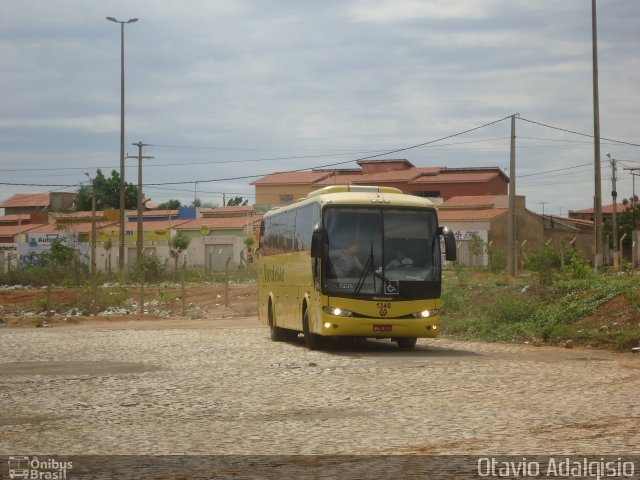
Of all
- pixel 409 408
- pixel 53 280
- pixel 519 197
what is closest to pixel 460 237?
pixel 519 197

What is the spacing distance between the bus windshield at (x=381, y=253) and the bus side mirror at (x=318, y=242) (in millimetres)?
126

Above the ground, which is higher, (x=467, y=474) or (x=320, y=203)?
(x=320, y=203)

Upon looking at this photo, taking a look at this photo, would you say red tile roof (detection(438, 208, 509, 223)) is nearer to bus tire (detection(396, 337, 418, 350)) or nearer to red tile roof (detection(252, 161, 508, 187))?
red tile roof (detection(252, 161, 508, 187))

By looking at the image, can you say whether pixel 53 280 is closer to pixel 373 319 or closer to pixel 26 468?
pixel 373 319

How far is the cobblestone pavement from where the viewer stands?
35.4 feet

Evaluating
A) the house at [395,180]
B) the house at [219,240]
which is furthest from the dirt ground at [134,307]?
the house at [395,180]

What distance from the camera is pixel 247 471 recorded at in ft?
30.0

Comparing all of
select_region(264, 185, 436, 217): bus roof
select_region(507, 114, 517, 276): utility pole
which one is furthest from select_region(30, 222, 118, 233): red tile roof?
select_region(264, 185, 436, 217): bus roof

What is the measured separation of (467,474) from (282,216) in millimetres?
20754

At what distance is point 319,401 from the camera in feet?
47.4

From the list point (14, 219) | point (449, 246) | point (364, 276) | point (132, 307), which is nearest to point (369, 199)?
point (364, 276)

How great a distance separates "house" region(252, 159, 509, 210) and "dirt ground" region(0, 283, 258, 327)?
4142 centimetres

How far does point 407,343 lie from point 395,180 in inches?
3010

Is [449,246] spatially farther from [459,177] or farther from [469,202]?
[459,177]
